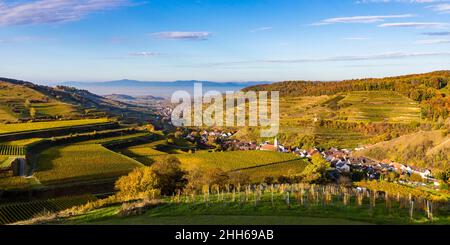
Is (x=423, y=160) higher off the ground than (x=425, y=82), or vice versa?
(x=425, y=82)

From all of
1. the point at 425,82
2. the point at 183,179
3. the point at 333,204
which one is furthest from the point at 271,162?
the point at 425,82

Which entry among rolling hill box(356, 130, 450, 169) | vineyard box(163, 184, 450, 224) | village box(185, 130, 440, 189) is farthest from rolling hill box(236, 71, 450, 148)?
vineyard box(163, 184, 450, 224)

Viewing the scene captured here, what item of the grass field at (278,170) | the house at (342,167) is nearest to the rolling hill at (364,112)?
the house at (342,167)

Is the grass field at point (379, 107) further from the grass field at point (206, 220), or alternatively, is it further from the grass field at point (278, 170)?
the grass field at point (206, 220)
